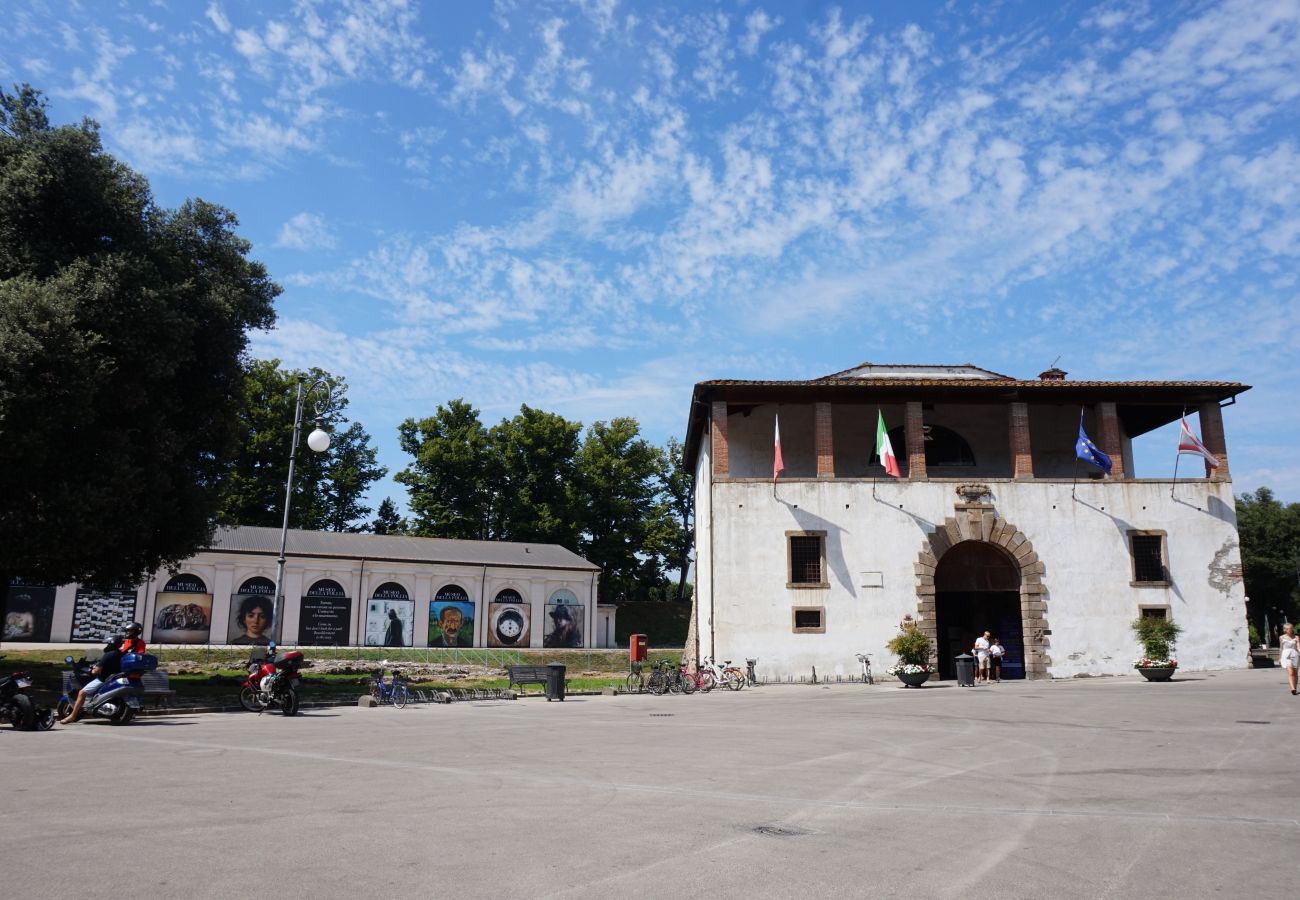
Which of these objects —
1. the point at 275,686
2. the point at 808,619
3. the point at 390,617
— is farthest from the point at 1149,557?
the point at 390,617

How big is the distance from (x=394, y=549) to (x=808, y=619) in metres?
28.9

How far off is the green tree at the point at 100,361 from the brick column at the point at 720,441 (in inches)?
606

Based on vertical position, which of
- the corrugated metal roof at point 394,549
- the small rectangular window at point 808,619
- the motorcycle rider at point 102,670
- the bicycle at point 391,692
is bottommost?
the bicycle at point 391,692

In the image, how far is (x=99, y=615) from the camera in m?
41.5

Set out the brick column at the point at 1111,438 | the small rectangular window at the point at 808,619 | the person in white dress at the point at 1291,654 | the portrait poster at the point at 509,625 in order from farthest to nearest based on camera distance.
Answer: the portrait poster at the point at 509,625 < the brick column at the point at 1111,438 < the small rectangular window at the point at 808,619 < the person in white dress at the point at 1291,654

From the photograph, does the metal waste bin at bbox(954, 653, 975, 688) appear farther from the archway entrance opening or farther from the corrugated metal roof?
the corrugated metal roof

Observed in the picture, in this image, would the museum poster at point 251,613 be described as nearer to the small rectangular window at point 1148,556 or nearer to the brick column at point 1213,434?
the small rectangular window at point 1148,556

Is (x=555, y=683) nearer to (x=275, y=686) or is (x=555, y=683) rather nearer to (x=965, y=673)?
(x=275, y=686)

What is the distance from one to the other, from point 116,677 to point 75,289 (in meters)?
8.62

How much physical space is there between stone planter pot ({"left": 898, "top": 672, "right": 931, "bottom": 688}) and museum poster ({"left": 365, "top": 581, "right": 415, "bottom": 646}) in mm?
29529

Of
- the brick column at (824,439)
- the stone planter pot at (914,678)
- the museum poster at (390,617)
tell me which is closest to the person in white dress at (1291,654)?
the stone planter pot at (914,678)

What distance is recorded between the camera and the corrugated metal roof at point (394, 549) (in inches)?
1825

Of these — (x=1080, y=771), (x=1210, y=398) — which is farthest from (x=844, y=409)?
(x=1080, y=771)

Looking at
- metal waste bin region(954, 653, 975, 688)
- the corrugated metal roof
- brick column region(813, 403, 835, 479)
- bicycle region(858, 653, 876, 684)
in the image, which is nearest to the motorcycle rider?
bicycle region(858, 653, 876, 684)
